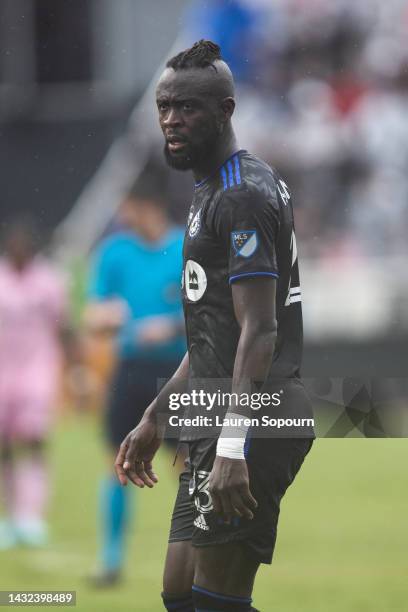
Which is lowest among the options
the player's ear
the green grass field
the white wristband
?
the green grass field

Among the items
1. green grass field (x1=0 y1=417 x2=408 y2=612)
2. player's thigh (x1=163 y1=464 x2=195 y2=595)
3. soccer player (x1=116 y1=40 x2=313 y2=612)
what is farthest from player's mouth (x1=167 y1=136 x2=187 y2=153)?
green grass field (x1=0 y1=417 x2=408 y2=612)

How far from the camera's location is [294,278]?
3.99 metres

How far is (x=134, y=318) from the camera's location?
300 inches

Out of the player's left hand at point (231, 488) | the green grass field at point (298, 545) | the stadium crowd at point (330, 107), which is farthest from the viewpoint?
the stadium crowd at point (330, 107)

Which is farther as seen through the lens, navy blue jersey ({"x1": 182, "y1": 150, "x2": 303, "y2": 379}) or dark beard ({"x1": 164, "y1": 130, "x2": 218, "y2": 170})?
dark beard ({"x1": 164, "y1": 130, "x2": 218, "y2": 170})

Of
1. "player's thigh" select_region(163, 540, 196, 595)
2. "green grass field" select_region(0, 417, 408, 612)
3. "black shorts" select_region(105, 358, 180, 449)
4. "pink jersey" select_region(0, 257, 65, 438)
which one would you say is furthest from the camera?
"pink jersey" select_region(0, 257, 65, 438)

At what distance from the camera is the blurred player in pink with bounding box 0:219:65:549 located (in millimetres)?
8883

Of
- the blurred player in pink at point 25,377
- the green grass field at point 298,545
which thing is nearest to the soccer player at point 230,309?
the green grass field at point 298,545

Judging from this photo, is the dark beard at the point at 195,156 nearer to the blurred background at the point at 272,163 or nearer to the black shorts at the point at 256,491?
the black shorts at the point at 256,491

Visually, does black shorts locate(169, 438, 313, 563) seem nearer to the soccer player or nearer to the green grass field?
the soccer player

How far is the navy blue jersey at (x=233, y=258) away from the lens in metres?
3.72

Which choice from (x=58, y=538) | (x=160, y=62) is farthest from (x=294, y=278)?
(x=160, y=62)

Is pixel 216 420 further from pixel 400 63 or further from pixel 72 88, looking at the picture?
pixel 72 88

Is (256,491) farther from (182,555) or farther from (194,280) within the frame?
(194,280)
